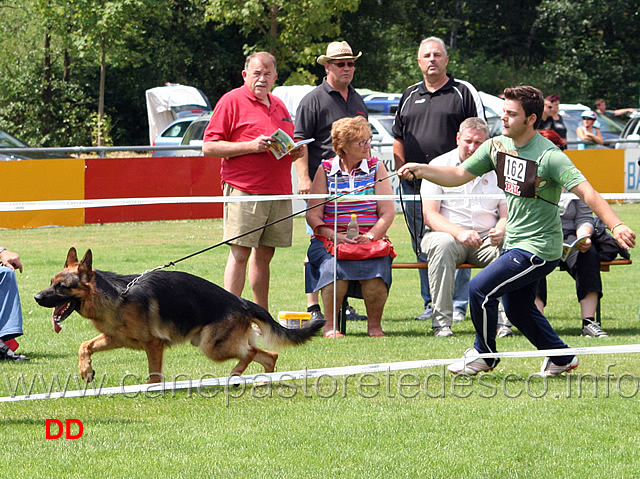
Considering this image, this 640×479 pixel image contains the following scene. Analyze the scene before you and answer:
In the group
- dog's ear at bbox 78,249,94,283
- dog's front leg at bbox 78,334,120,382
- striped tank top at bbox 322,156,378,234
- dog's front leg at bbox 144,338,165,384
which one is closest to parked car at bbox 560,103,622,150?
striped tank top at bbox 322,156,378,234

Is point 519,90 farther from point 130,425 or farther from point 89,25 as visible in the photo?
point 89,25

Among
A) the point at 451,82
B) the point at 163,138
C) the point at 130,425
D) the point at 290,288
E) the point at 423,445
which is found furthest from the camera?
the point at 163,138

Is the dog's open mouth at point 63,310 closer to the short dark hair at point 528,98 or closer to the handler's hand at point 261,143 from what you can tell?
the handler's hand at point 261,143

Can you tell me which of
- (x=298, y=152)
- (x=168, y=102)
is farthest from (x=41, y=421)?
(x=168, y=102)

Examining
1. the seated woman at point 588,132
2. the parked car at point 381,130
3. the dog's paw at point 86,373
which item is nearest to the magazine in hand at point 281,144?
the dog's paw at point 86,373

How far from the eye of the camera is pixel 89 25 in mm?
29281

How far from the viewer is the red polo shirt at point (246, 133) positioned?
24.6 ft

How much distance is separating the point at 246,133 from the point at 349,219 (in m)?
1.11

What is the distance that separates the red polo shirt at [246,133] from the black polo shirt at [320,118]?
741 mm

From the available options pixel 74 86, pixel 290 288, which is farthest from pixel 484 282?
pixel 74 86

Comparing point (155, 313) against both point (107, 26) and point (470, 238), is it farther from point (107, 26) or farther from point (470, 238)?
point (107, 26)

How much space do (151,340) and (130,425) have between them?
808 millimetres

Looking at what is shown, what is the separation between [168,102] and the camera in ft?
91.8

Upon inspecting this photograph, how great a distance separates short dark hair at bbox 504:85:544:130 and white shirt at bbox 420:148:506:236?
2.18m
